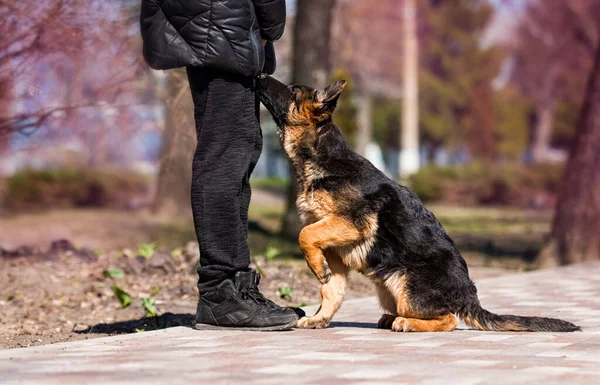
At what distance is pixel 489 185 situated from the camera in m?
30.9

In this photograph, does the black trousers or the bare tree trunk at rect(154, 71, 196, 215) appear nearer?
the black trousers

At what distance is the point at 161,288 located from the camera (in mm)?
8453

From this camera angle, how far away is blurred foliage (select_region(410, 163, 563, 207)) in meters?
30.5

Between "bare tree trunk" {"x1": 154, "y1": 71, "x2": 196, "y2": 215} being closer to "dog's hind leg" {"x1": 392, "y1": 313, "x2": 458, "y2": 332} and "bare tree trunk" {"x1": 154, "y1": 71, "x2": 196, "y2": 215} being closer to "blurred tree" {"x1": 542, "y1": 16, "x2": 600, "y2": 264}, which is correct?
"dog's hind leg" {"x1": 392, "y1": 313, "x2": 458, "y2": 332}

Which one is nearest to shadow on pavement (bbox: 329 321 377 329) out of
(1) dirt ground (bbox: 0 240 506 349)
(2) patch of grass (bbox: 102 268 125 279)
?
(1) dirt ground (bbox: 0 240 506 349)

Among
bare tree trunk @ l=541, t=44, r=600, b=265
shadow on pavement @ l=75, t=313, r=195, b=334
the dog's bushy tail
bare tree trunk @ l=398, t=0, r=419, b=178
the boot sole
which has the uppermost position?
bare tree trunk @ l=398, t=0, r=419, b=178

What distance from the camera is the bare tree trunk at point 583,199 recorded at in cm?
1141

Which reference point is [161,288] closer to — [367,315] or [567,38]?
[367,315]

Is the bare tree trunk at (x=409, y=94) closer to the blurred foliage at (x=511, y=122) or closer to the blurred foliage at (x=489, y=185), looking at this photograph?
the blurred foliage at (x=489, y=185)

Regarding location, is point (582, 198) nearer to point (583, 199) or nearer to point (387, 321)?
point (583, 199)

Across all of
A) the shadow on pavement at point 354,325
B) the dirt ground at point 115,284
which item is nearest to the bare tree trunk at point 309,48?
the dirt ground at point 115,284

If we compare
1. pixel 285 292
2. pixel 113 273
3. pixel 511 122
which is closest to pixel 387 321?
pixel 285 292

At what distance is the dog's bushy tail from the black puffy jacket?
1789 mm

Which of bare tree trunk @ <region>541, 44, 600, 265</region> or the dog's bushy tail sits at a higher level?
bare tree trunk @ <region>541, 44, 600, 265</region>
